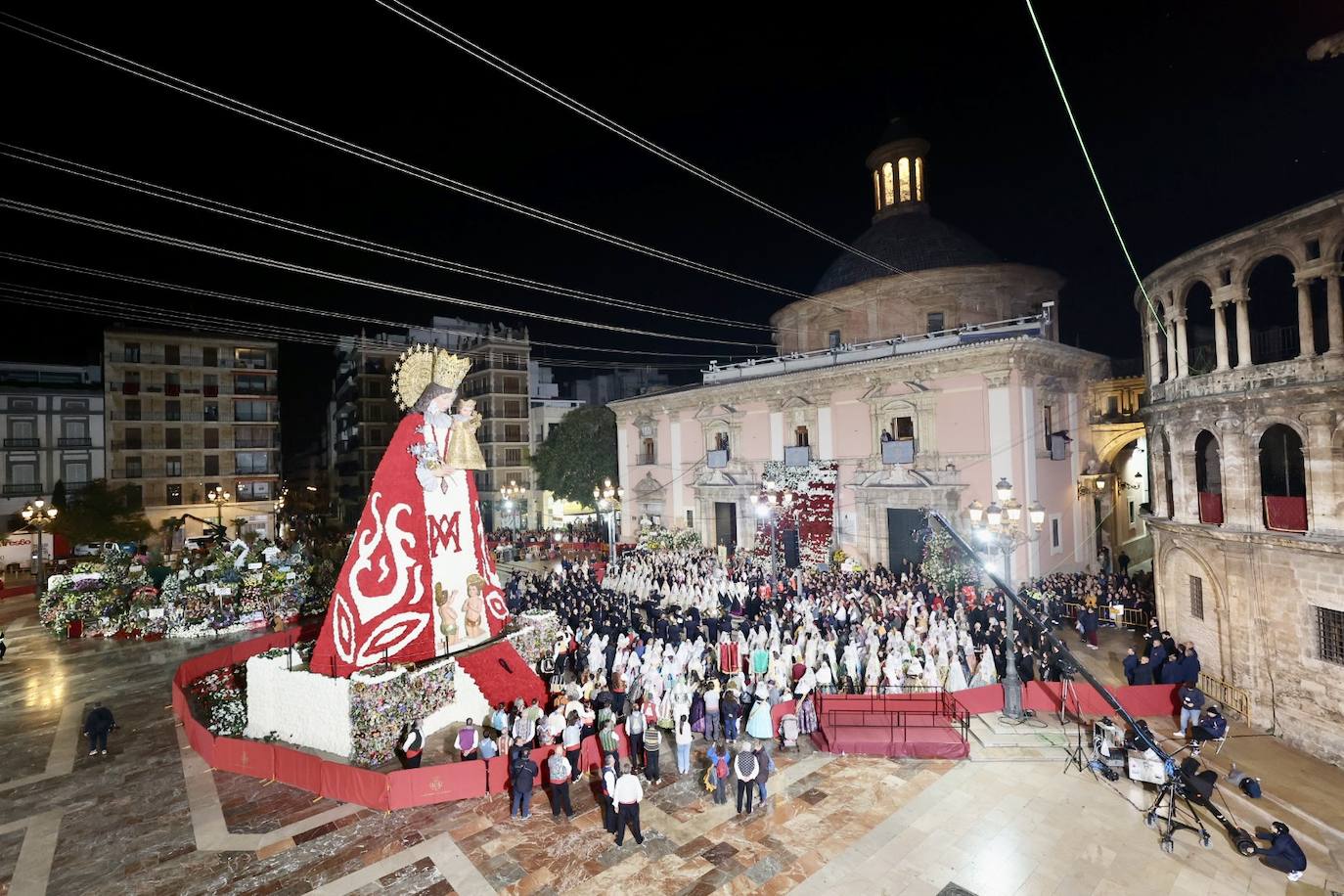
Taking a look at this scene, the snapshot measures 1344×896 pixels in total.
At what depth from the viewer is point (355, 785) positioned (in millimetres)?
9617

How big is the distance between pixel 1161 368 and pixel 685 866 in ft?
60.0

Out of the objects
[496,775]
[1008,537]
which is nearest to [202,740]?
[496,775]

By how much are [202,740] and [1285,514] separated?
21942 millimetres

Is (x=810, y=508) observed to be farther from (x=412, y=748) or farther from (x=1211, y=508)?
(x=412, y=748)

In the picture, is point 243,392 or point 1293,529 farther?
point 243,392

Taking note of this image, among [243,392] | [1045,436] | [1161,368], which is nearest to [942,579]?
[1045,436]

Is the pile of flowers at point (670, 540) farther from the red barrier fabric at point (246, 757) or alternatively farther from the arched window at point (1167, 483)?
the red barrier fabric at point (246, 757)

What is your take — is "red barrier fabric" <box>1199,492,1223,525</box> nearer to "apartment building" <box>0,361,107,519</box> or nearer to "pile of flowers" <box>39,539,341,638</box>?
"pile of flowers" <box>39,539,341,638</box>

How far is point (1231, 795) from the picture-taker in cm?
986

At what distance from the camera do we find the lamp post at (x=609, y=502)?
2620 cm

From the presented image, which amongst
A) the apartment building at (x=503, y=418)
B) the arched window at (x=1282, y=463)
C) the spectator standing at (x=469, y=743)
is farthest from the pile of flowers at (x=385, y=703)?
the apartment building at (x=503, y=418)

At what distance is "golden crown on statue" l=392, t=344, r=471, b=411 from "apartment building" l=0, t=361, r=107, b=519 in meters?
37.5

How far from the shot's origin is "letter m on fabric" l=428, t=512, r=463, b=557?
481 inches

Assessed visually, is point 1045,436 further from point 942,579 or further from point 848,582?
point 848,582
